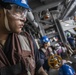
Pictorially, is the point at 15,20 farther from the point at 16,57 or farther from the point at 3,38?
the point at 16,57

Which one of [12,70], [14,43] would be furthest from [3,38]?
[12,70]

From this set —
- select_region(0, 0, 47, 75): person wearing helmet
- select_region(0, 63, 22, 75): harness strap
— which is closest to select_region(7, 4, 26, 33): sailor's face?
select_region(0, 0, 47, 75): person wearing helmet

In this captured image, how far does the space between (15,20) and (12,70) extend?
0.37m

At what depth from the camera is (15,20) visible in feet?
4.23

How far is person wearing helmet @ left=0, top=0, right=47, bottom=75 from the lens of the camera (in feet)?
3.96

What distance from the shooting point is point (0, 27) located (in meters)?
1.34

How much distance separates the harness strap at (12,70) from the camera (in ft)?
3.86

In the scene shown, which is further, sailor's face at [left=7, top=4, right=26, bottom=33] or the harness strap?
sailor's face at [left=7, top=4, right=26, bottom=33]

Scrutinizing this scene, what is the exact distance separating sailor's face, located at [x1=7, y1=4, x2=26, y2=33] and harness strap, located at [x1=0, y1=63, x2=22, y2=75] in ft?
0.87

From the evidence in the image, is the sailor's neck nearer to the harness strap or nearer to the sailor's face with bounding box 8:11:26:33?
the sailor's face with bounding box 8:11:26:33

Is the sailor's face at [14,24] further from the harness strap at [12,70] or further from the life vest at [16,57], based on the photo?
the harness strap at [12,70]

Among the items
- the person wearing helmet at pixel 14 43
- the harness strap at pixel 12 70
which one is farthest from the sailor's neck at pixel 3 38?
→ the harness strap at pixel 12 70

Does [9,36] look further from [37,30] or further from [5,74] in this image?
[37,30]

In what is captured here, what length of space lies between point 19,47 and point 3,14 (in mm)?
281
